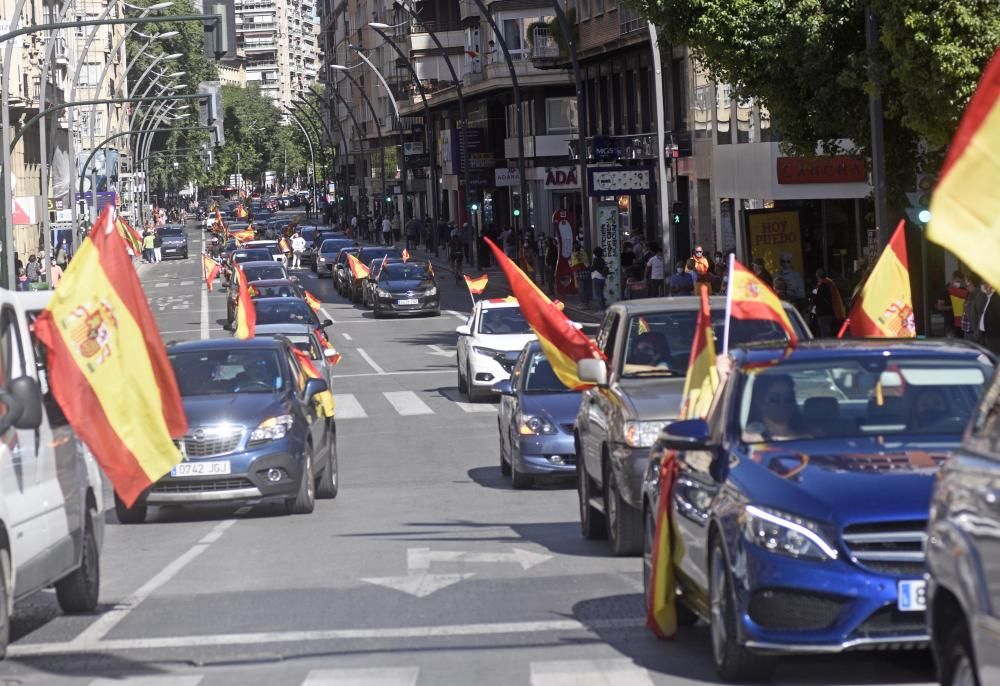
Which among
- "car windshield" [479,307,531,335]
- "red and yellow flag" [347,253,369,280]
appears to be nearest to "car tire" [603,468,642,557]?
"car windshield" [479,307,531,335]

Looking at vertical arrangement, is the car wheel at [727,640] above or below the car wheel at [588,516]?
above

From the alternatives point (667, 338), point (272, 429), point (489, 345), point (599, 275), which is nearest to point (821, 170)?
point (599, 275)

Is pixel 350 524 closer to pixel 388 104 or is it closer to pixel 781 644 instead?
pixel 781 644

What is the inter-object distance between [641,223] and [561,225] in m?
7.61

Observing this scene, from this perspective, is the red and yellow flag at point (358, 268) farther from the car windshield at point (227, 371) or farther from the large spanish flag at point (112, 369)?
the large spanish flag at point (112, 369)

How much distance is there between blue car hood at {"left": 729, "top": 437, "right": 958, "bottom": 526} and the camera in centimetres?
818

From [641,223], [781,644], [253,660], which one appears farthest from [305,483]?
[641,223]

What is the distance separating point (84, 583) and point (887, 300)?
668 cm

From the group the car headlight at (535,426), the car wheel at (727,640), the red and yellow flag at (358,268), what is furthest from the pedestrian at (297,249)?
the car wheel at (727,640)

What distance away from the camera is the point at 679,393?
1362 centimetres

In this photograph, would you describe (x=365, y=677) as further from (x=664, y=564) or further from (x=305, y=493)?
(x=305, y=493)

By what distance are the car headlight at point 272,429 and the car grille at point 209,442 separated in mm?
188

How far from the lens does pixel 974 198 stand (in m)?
6.00

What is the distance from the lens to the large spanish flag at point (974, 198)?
5.95 m
